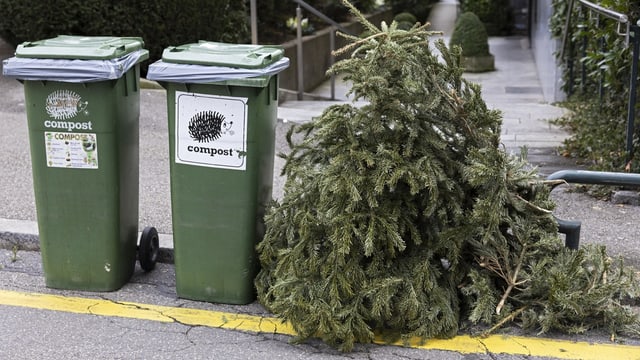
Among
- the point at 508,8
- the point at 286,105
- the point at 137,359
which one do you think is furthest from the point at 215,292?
the point at 508,8

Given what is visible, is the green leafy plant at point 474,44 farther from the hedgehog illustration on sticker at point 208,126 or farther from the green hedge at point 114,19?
the hedgehog illustration on sticker at point 208,126

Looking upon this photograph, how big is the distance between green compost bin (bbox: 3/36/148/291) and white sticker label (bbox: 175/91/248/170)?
396mm

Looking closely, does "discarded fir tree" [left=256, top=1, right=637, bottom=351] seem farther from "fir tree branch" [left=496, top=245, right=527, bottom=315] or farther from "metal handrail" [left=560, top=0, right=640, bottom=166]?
"metal handrail" [left=560, top=0, right=640, bottom=166]

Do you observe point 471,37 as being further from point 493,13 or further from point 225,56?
point 225,56

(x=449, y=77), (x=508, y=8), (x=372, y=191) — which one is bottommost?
(x=508, y=8)

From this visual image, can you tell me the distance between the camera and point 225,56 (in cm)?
423

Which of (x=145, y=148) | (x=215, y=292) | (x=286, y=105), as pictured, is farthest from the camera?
(x=286, y=105)

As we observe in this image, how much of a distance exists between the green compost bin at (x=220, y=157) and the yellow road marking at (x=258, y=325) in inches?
7.4

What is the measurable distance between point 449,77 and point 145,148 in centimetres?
397

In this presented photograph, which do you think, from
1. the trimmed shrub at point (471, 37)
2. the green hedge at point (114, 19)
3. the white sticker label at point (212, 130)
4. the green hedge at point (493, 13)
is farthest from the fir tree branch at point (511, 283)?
the green hedge at point (493, 13)

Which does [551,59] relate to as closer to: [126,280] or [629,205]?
[629,205]

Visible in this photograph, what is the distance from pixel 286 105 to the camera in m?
10.6

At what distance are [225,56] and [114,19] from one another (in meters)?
5.58

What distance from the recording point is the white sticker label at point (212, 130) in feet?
13.8
